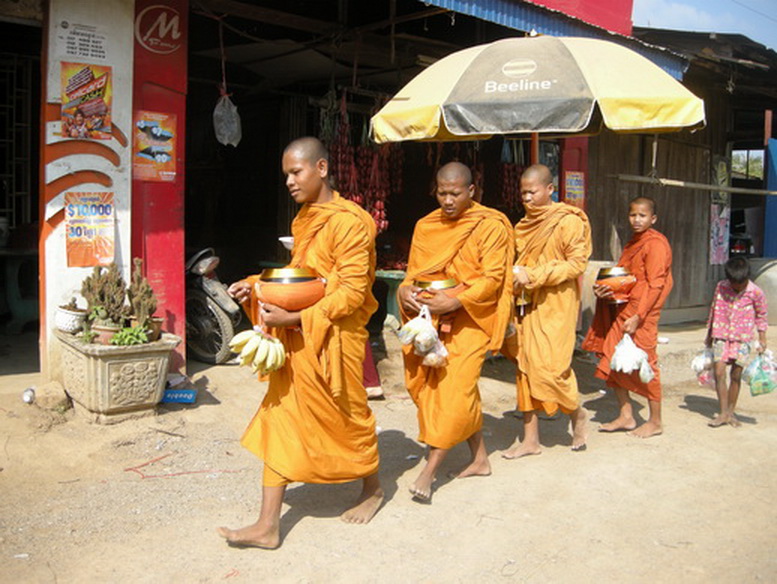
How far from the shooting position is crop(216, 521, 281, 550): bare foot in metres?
3.36

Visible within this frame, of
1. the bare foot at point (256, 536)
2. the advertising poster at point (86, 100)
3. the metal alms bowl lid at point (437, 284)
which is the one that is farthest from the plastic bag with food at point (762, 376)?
the advertising poster at point (86, 100)

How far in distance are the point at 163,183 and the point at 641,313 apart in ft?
12.5

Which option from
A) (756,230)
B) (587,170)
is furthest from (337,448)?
(756,230)

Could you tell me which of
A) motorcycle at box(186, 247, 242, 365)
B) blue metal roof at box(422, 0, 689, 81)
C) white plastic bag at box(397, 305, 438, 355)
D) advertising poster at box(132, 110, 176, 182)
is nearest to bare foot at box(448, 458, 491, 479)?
white plastic bag at box(397, 305, 438, 355)

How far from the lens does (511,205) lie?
354 inches

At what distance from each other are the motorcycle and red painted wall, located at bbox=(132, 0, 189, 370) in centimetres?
66

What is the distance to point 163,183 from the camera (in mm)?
5820

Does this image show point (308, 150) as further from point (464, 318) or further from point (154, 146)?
point (154, 146)

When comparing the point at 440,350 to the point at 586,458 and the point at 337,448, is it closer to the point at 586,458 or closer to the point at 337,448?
the point at 337,448

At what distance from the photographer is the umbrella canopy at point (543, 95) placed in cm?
495

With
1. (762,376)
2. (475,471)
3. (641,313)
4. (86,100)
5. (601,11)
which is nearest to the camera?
(475,471)

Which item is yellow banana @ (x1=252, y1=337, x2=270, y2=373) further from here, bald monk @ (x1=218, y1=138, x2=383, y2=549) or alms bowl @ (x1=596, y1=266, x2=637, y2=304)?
alms bowl @ (x1=596, y1=266, x2=637, y2=304)

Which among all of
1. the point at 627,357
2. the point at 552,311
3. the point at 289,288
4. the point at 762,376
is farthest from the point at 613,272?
the point at 289,288

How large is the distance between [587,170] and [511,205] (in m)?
1.32
